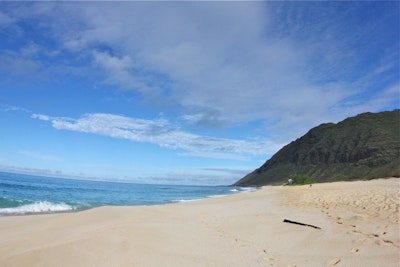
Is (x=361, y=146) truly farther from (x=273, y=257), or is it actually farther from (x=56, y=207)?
(x=273, y=257)

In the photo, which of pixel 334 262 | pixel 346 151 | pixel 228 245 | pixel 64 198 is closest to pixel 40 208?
pixel 64 198

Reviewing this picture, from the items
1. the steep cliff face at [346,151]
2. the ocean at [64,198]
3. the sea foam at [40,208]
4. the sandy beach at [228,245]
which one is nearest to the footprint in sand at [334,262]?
the sandy beach at [228,245]

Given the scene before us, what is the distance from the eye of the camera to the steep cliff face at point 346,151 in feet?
242

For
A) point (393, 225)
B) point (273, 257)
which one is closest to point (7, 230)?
point (273, 257)

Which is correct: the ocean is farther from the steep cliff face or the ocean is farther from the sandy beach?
the steep cliff face

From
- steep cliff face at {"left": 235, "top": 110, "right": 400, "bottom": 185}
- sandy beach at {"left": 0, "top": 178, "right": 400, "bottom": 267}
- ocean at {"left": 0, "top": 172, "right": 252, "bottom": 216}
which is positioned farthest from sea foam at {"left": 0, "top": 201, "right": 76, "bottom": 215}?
steep cliff face at {"left": 235, "top": 110, "right": 400, "bottom": 185}

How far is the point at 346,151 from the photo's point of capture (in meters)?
91.6

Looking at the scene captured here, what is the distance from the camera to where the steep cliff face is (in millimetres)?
73625

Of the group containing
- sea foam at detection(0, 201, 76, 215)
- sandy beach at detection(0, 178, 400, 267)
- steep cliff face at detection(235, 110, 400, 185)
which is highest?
steep cliff face at detection(235, 110, 400, 185)

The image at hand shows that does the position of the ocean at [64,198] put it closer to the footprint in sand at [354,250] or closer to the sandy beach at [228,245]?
the sandy beach at [228,245]

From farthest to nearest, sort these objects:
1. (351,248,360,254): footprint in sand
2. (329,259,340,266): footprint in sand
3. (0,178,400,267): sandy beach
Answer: (351,248,360,254): footprint in sand
(0,178,400,267): sandy beach
(329,259,340,266): footprint in sand

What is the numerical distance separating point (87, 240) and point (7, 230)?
566 centimetres

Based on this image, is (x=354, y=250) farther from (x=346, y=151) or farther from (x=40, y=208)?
(x=346, y=151)

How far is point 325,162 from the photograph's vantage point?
98.3m
